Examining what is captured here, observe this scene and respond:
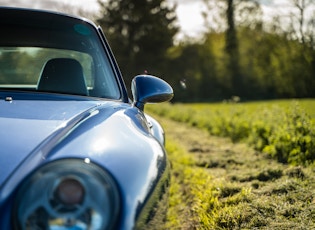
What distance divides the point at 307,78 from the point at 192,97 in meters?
26.6

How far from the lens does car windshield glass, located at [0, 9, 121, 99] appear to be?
2.82 meters

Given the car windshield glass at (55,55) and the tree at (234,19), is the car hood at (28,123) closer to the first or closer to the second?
the car windshield glass at (55,55)

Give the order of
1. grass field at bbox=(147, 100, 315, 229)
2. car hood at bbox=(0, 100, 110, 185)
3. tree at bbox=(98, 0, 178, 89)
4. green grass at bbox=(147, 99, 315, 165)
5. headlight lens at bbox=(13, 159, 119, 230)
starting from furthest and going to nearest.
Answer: tree at bbox=(98, 0, 178, 89), green grass at bbox=(147, 99, 315, 165), grass field at bbox=(147, 100, 315, 229), car hood at bbox=(0, 100, 110, 185), headlight lens at bbox=(13, 159, 119, 230)

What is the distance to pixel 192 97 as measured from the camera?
39.8 m

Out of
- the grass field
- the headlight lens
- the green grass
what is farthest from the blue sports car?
the green grass

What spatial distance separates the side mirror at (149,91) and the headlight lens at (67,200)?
1.31m

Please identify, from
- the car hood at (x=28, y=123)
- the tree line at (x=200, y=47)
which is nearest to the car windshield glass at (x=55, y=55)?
the car hood at (x=28, y=123)

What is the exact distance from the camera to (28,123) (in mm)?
1933

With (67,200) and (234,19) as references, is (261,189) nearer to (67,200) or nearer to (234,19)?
(67,200)

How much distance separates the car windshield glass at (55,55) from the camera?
2.82 m

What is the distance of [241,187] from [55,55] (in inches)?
76.9

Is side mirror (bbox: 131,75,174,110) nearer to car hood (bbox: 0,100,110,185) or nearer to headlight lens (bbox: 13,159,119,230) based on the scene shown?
car hood (bbox: 0,100,110,185)

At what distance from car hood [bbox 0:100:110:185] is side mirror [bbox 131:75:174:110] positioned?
0.34 metres

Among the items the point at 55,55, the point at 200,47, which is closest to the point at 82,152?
the point at 55,55
